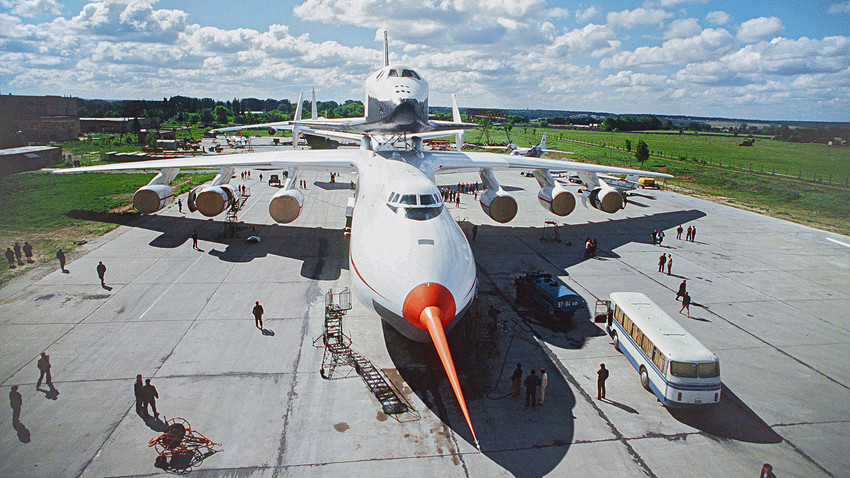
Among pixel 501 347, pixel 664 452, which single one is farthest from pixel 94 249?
pixel 664 452

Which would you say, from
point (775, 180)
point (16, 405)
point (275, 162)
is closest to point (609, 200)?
point (275, 162)

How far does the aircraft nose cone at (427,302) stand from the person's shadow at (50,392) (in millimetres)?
9960

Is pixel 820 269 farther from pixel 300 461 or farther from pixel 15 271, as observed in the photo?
pixel 15 271

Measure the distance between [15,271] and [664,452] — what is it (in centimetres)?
2790

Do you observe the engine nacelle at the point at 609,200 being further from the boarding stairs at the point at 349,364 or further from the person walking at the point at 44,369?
the person walking at the point at 44,369

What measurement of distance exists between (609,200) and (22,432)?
27716mm

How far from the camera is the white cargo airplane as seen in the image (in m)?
11.7

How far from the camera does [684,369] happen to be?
1146 centimetres

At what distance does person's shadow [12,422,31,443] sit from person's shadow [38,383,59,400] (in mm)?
1185

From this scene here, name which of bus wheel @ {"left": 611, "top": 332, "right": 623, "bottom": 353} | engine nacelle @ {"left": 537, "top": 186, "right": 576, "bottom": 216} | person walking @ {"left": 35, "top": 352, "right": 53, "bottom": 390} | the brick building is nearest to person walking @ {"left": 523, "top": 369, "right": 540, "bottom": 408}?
bus wheel @ {"left": 611, "top": 332, "right": 623, "bottom": 353}

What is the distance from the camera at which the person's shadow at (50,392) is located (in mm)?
12016

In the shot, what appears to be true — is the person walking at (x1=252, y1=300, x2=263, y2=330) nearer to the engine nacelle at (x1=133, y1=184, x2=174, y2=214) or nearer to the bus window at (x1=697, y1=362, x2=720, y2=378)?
the bus window at (x1=697, y1=362, x2=720, y2=378)

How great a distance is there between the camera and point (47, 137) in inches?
2884

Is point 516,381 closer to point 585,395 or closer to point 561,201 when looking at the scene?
point 585,395
